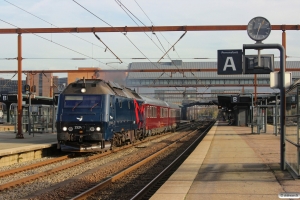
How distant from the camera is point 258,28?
11.8 meters

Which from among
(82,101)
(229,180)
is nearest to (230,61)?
(229,180)

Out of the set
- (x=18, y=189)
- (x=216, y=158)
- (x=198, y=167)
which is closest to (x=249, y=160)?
(x=216, y=158)

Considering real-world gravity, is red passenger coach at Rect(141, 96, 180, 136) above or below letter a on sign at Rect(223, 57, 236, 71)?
below

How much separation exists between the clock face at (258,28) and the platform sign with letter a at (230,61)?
79 centimetres

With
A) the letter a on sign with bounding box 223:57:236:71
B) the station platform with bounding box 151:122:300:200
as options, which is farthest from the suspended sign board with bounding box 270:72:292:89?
the station platform with bounding box 151:122:300:200

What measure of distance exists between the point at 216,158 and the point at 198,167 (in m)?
2.56

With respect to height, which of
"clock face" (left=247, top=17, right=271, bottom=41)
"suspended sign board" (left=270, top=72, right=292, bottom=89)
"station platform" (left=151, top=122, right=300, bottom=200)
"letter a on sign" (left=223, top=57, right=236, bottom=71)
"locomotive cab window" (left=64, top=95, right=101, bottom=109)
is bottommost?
"station platform" (left=151, top=122, right=300, bottom=200)

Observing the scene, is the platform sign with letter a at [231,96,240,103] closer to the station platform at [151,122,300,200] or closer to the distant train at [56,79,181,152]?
the distant train at [56,79,181,152]

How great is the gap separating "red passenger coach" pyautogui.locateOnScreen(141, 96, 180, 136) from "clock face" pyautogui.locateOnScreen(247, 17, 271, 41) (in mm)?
15419

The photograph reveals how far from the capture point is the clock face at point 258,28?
1170 cm

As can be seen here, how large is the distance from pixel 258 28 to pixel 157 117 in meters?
20.7

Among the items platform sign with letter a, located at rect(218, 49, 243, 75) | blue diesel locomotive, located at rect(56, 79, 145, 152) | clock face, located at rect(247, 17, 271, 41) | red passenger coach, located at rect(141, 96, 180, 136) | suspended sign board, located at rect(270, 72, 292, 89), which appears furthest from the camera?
red passenger coach, located at rect(141, 96, 180, 136)

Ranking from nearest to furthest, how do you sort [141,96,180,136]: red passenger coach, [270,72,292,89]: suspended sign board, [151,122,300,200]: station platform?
[151,122,300,200]: station platform → [270,72,292,89]: suspended sign board → [141,96,180,136]: red passenger coach

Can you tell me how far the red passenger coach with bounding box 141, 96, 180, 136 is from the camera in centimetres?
2792
